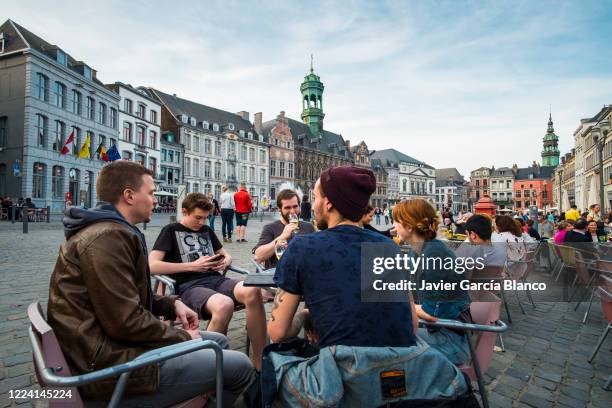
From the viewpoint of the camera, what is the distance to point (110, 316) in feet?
5.22

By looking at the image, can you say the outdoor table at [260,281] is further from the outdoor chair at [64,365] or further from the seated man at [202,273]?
the outdoor chair at [64,365]

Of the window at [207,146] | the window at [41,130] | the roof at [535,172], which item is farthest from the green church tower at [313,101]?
the roof at [535,172]

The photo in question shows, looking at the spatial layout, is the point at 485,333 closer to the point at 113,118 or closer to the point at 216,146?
the point at 113,118

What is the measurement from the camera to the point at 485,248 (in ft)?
12.7

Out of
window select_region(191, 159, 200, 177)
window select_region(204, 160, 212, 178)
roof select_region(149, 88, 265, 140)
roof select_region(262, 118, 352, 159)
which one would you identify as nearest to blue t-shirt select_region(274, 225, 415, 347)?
roof select_region(149, 88, 265, 140)

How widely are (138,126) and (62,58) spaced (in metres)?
10.9

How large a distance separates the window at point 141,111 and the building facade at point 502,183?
315 feet

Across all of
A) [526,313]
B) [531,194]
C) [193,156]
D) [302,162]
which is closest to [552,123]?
→ [531,194]

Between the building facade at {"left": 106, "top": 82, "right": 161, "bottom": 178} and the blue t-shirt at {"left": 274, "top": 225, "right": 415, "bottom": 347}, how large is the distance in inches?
1524

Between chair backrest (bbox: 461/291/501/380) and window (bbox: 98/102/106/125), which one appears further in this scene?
window (bbox: 98/102/106/125)

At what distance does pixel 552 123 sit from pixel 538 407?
5033 inches

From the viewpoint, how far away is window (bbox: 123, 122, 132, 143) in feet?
124

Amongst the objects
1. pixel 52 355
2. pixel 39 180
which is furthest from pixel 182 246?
pixel 39 180

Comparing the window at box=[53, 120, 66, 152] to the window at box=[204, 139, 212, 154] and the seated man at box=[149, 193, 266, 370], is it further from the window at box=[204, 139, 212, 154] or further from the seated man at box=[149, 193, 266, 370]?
the seated man at box=[149, 193, 266, 370]
